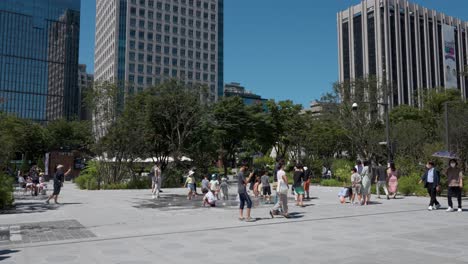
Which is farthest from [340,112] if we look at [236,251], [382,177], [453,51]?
[453,51]

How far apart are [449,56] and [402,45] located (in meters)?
16.9

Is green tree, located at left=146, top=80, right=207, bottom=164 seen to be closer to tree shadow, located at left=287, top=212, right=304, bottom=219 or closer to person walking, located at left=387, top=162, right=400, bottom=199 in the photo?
person walking, located at left=387, top=162, right=400, bottom=199

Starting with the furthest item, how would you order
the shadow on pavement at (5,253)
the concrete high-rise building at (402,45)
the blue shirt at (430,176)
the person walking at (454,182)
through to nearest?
the concrete high-rise building at (402,45) < the blue shirt at (430,176) < the person walking at (454,182) < the shadow on pavement at (5,253)

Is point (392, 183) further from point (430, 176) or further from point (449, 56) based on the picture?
point (449, 56)

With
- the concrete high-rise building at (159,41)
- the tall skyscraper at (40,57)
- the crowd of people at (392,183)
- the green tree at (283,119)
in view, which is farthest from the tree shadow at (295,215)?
the tall skyscraper at (40,57)

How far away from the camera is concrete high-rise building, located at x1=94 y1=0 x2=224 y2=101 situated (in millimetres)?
105812

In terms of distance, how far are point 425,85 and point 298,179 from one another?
108085 mm

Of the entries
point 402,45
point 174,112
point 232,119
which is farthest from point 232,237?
point 402,45

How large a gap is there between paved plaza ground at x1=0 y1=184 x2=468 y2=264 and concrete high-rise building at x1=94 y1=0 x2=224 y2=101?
91.7 meters

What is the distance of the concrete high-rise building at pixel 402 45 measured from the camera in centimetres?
10512

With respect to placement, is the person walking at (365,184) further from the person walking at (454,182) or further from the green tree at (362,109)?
the green tree at (362,109)

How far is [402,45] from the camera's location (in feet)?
353

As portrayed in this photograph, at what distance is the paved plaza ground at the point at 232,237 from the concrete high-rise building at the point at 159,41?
301 ft

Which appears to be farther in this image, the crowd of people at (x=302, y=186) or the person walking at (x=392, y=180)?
the person walking at (x=392, y=180)
